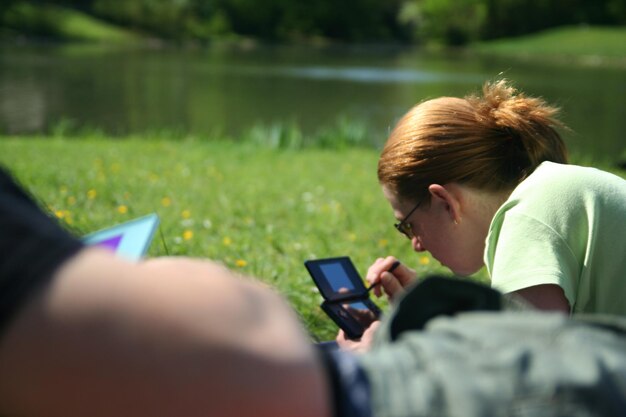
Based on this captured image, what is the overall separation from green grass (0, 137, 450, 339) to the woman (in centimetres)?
79

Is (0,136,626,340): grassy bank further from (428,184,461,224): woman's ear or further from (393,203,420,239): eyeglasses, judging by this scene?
(428,184,461,224): woman's ear

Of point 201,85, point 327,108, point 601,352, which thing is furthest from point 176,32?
point 601,352

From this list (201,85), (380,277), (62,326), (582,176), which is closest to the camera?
(62,326)

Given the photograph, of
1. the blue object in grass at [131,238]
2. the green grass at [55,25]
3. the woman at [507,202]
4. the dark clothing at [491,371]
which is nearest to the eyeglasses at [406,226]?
the woman at [507,202]

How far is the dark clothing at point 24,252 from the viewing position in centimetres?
77

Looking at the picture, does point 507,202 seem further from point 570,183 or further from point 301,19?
point 301,19

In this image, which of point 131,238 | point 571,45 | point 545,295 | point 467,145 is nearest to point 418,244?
point 467,145

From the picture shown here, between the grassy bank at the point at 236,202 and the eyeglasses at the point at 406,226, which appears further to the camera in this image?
the grassy bank at the point at 236,202

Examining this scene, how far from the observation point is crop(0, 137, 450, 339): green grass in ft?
12.0

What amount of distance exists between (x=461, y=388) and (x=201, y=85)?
63.2 feet

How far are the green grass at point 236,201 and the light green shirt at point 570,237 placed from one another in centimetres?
111

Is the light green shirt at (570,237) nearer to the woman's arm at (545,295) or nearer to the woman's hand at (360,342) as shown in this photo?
the woman's arm at (545,295)

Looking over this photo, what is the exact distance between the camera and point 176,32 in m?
49.9

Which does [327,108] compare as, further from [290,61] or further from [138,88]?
[290,61]
